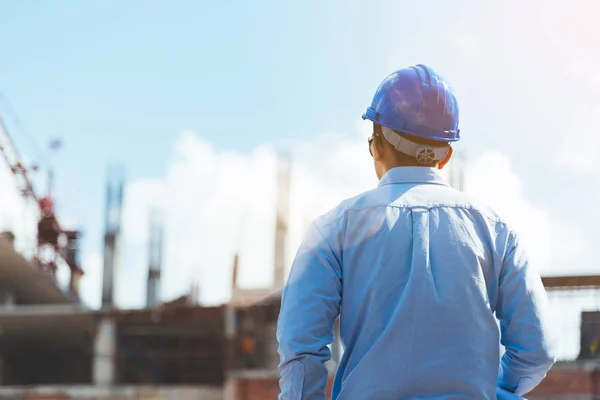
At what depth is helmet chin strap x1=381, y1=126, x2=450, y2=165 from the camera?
211 centimetres

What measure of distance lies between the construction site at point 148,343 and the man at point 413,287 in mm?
14821

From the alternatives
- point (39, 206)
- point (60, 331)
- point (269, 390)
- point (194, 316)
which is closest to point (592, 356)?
point (269, 390)

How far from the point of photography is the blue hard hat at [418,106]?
209 centimetres

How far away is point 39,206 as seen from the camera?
Answer: 4403cm

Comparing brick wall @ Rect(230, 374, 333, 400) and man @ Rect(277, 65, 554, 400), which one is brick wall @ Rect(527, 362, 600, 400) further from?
man @ Rect(277, 65, 554, 400)

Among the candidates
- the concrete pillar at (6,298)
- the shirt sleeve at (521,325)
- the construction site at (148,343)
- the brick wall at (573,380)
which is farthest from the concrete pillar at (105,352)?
the shirt sleeve at (521,325)

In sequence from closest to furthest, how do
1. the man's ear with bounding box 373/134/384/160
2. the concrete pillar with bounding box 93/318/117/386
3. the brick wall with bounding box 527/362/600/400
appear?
the man's ear with bounding box 373/134/384/160 < the brick wall with bounding box 527/362/600/400 < the concrete pillar with bounding box 93/318/117/386

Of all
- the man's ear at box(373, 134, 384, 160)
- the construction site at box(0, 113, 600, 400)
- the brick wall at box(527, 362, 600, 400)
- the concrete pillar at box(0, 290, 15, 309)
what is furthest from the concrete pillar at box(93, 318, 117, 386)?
the man's ear at box(373, 134, 384, 160)

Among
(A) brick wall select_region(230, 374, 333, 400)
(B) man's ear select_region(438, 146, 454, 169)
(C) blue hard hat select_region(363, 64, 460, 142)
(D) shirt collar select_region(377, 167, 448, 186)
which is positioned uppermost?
(C) blue hard hat select_region(363, 64, 460, 142)

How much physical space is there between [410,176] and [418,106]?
0.56ft

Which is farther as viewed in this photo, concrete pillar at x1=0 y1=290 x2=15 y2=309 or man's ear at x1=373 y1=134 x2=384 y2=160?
concrete pillar at x1=0 y1=290 x2=15 y2=309

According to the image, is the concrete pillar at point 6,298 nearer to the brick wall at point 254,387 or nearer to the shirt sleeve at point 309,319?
the brick wall at point 254,387

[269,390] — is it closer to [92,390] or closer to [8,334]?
[92,390]

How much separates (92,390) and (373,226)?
25.5 meters
